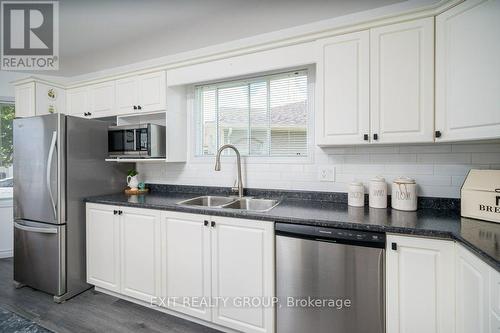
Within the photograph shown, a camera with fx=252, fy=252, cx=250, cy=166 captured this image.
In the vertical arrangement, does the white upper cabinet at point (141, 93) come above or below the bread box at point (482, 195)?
above

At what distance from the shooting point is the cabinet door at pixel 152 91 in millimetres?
2508

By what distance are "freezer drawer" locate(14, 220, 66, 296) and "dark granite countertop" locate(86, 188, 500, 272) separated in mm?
830

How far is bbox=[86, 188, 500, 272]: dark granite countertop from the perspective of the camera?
45.0 inches

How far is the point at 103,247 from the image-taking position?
232cm

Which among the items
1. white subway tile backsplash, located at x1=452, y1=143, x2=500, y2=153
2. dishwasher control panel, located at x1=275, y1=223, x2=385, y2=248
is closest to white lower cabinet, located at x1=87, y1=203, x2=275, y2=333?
dishwasher control panel, located at x1=275, y1=223, x2=385, y2=248

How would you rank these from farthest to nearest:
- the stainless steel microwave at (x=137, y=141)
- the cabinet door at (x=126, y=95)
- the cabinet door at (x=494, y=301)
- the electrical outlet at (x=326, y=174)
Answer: the cabinet door at (x=126, y=95), the stainless steel microwave at (x=137, y=141), the electrical outlet at (x=326, y=174), the cabinet door at (x=494, y=301)

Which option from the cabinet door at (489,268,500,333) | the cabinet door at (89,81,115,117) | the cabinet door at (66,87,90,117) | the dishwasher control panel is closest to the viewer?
the cabinet door at (489,268,500,333)

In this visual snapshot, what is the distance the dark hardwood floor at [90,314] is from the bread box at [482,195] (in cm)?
193

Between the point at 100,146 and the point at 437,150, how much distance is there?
300 centimetres

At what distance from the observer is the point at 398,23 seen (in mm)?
1654

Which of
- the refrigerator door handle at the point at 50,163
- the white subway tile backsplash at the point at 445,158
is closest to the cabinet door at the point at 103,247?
the refrigerator door handle at the point at 50,163

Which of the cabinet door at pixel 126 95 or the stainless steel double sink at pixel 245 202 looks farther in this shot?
the cabinet door at pixel 126 95
